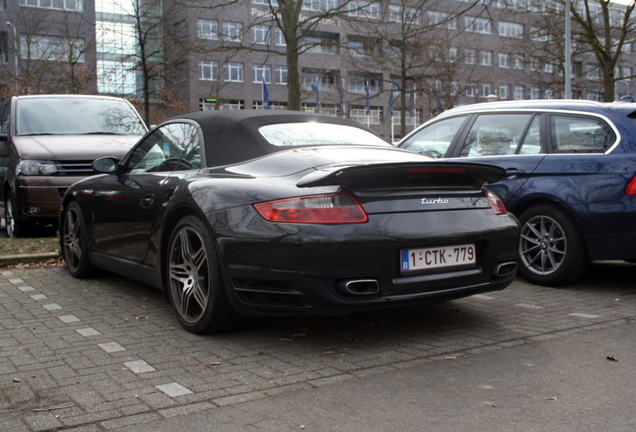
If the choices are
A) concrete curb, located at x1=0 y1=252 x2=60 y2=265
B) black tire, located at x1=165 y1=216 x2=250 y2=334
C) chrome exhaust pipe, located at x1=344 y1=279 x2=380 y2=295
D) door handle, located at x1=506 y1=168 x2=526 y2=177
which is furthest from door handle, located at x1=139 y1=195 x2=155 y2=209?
door handle, located at x1=506 y1=168 x2=526 y2=177

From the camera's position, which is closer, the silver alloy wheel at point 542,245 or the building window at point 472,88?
the silver alloy wheel at point 542,245

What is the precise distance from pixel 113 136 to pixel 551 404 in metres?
7.73

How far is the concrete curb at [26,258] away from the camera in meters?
7.00

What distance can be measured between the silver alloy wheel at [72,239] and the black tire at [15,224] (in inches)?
102

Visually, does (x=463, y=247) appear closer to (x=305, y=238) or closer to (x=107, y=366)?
(x=305, y=238)

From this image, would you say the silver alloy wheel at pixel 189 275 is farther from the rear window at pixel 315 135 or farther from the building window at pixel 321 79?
the building window at pixel 321 79

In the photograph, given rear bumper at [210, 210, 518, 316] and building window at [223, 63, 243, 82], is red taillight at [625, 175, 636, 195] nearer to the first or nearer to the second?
rear bumper at [210, 210, 518, 316]

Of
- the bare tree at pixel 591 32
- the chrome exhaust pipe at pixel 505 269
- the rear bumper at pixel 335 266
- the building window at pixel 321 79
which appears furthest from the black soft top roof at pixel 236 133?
the building window at pixel 321 79

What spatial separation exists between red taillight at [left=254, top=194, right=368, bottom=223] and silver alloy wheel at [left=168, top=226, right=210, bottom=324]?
2.22ft

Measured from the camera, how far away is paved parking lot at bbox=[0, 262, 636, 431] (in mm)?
3123

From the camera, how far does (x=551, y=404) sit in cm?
304

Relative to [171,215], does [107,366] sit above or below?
below

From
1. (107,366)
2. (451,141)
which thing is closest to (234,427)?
(107,366)

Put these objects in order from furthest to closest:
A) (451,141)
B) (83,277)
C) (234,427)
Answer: (451,141) < (83,277) < (234,427)
